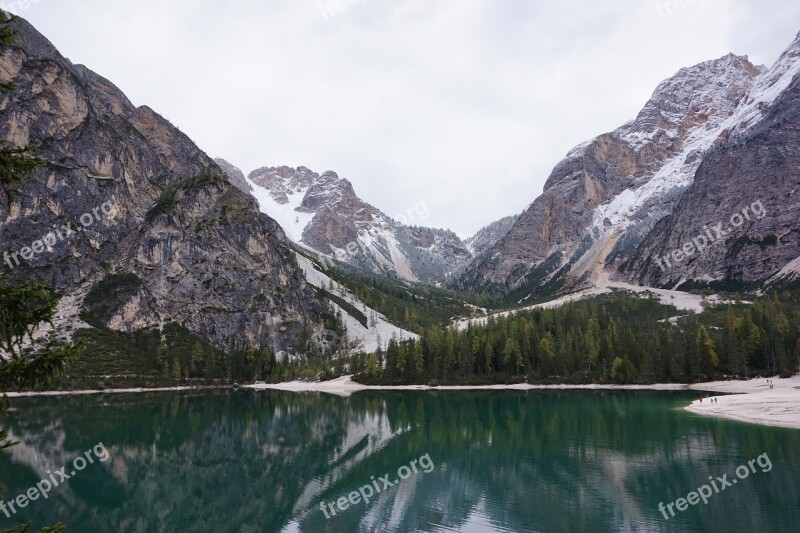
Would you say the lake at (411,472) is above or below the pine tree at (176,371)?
below

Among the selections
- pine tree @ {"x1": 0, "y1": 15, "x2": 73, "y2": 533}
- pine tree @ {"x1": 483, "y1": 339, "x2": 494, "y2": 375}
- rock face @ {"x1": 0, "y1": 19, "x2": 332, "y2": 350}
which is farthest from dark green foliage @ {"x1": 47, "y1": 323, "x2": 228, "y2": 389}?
pine tree @ {"x1": 0, "y1": 15, "x2": 73, "y2": 533}

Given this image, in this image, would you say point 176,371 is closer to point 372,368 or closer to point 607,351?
point 372,368

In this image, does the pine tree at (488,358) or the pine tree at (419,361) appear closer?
the pine tree at (488,358)

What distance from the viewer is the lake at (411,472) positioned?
3178 cm

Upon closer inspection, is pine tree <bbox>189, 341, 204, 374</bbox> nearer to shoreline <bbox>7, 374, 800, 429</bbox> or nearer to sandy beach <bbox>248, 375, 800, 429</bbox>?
shoreline <bbox>7, 374, 800, 429</bbox>

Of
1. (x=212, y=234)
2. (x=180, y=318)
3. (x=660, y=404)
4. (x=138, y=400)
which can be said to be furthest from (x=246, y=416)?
(x=212, y=234)

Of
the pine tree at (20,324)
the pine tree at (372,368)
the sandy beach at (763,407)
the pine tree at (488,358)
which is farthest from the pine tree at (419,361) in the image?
the pine tree at (20,324)

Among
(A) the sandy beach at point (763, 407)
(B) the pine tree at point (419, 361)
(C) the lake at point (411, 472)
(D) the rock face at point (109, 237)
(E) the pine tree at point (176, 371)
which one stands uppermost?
(D) the rock face at point (109, 237)

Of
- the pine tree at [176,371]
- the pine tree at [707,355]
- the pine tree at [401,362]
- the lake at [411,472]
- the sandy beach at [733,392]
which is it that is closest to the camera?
the lake at [411,472]

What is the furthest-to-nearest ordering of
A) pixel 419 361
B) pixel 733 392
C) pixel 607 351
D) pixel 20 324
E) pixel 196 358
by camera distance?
pixel 196 358, pixel 419 361, pixel 607 351, pixel 733 392, pixel 20 324

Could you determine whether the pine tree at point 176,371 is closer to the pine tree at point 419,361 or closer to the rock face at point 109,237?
the rock face at point 109,237

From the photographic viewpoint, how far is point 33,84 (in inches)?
7298

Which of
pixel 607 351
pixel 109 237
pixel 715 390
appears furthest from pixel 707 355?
pixel 109 237

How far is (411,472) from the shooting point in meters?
44.2
